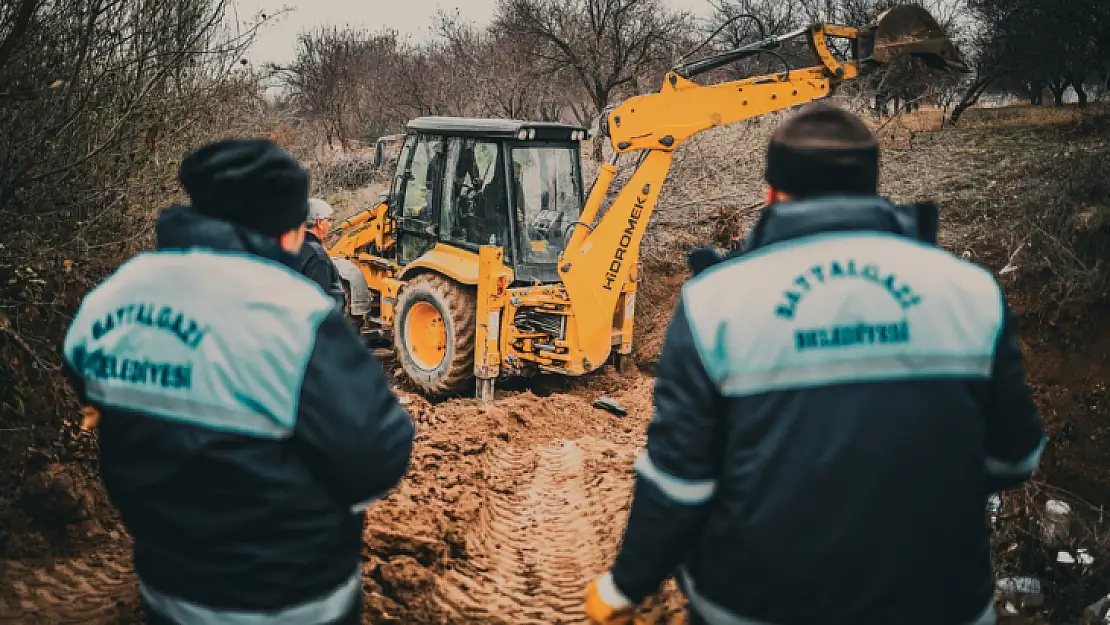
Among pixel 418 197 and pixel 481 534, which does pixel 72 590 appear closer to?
pixel 481 534

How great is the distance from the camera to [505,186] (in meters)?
8.29

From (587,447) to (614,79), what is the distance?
1234 cm

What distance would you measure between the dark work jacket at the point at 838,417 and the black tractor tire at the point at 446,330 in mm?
6332

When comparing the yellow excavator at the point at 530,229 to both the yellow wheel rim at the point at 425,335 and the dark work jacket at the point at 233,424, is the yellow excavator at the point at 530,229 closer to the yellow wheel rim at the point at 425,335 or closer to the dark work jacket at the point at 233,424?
the yellow wheel rim at the point at 425,335

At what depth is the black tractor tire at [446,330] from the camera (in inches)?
323

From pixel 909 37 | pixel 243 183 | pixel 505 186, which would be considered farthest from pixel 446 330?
pixel 243 183

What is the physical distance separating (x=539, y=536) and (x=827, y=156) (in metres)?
4.01

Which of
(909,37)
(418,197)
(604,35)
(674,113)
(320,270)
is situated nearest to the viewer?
(320,270)

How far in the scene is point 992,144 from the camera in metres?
14.1

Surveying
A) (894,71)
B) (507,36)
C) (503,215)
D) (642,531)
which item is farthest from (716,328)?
(507,36)

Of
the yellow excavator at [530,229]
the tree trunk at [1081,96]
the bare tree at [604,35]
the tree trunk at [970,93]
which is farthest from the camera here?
the bare tree at [604,35]

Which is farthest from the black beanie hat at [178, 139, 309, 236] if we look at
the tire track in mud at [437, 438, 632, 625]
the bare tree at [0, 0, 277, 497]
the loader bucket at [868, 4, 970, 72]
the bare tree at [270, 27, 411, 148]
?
the bare tree at [270, 27, 411, 148]

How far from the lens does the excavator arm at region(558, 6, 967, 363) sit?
672 centimetres

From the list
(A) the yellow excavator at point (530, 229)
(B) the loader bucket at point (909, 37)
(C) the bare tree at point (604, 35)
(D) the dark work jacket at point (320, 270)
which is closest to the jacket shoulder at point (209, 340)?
(D) the dark work jacket at point (320, 270)
